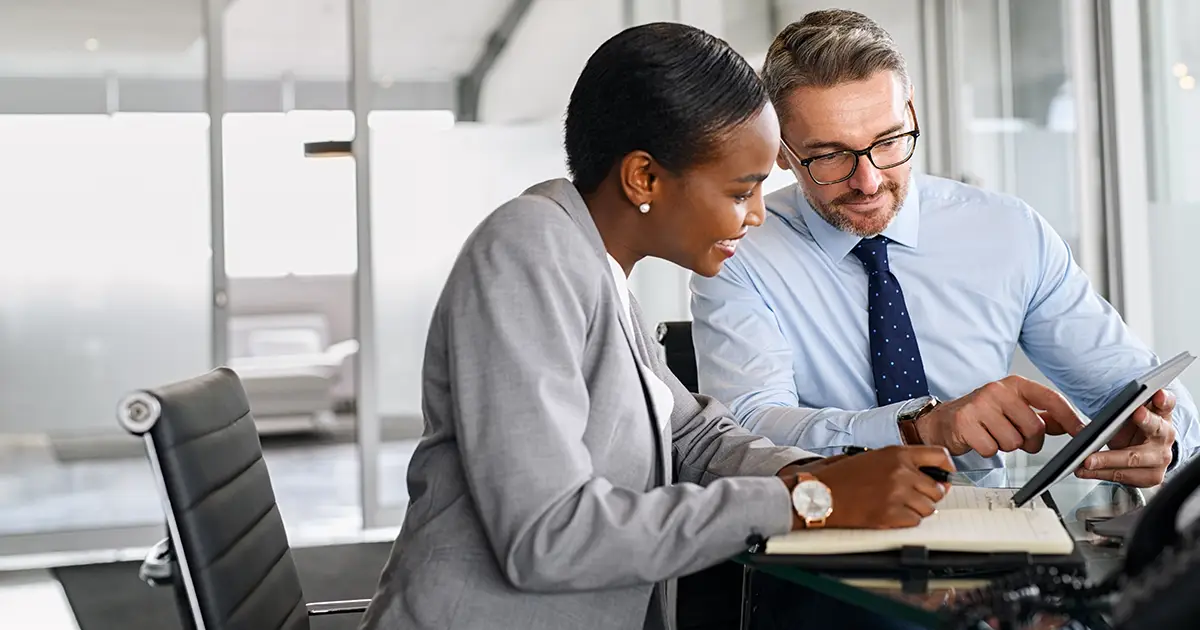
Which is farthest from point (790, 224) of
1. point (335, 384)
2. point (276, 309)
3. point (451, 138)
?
point (335, 384)

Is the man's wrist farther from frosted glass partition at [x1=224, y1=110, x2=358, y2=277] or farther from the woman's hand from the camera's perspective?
frosted glass partition at [x1=224, y1=110, x2=358, y2=277]

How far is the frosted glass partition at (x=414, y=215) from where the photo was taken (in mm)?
5355

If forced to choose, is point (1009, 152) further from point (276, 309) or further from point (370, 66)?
point (276, 309)

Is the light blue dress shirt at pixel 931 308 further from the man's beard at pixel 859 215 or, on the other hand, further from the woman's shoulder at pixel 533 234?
the woman's shoulder at pixel 533 234

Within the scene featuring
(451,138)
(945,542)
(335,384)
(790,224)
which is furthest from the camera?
(335,384)

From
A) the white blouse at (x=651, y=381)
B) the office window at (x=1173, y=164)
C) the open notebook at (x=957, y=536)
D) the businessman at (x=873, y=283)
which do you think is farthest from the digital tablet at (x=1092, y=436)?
the office window at (x=1173, y=164)

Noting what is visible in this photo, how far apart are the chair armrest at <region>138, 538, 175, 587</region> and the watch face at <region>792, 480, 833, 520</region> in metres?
0.69

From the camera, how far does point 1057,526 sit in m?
1.25

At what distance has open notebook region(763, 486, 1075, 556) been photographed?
117cm

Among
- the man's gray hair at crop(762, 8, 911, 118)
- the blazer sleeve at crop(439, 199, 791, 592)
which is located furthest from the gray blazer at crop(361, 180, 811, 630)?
the man's gray hair at crop(762, 8, 911, 118)

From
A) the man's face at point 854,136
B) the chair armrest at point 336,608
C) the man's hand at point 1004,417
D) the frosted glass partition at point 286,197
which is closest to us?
the man's hand at point 1004,417

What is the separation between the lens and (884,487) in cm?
126

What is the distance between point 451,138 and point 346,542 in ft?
5.80

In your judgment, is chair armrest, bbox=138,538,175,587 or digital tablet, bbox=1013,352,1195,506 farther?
chair armrest, bbox=138,538,175,587
